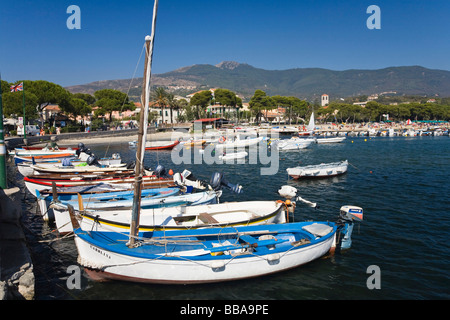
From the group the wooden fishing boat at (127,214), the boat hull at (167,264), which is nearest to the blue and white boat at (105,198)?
the wooden fishing boat at (127,214)

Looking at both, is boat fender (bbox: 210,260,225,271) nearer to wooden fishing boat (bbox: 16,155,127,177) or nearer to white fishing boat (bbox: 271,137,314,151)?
wooden fishing boat (bbox: 16,155,127,177)

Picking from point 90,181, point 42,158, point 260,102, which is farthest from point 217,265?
point 260,102

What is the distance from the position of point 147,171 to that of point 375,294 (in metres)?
19.3

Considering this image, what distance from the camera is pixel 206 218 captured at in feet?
45.1

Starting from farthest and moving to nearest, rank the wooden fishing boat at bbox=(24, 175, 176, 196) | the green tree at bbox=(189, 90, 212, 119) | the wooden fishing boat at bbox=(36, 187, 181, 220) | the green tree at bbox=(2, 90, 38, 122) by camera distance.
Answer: the green tree at bbox=(189, 90, 212, 119) → the green tree at bbox=(2, 90, 38, 122) → the wooden fishing boat at bbox=(24, 175, 176, 196) → the wooden fishing boat at bbox=(36, 187, 181, 220)

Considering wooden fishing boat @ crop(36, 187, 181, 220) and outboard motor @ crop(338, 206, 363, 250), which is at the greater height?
wooden fishing boat @ crop(36, 187, 181, 220)

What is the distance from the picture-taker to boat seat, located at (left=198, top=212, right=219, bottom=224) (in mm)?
13445

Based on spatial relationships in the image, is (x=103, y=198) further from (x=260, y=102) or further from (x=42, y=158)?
(x=260, y=102)

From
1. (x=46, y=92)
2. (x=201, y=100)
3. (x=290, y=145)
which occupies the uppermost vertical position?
(x=201, y=100)

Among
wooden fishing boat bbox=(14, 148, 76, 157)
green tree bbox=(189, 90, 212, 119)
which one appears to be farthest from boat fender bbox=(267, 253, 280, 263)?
green tree bbox=(189, 90, 212, 119)

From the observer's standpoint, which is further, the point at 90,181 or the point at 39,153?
the point at 39,153

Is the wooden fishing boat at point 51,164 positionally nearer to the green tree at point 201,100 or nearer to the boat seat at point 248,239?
the boat seat at point 248,239

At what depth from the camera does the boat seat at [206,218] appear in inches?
529

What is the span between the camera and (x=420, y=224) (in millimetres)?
16422
